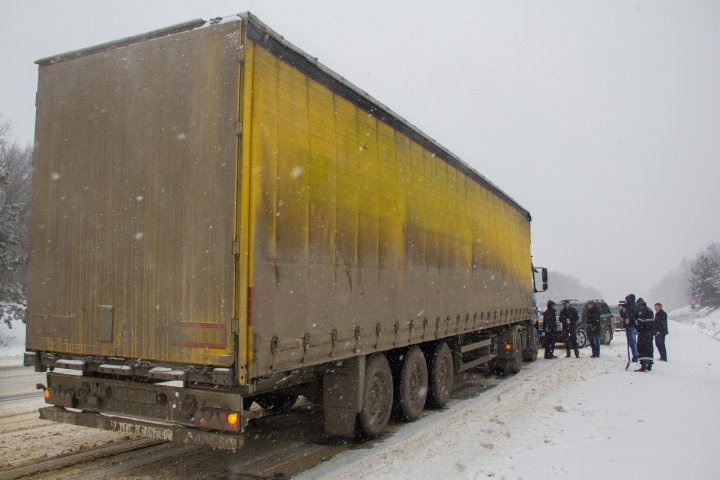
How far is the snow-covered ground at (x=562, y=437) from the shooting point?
519 cm

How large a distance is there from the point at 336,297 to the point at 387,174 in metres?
2.14

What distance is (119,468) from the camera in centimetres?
541

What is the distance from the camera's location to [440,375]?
8.66 metres

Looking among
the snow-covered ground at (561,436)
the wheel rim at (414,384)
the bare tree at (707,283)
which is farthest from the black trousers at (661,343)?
the bare tree at (707,283)

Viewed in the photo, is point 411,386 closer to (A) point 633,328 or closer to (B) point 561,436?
(B) point 561,436

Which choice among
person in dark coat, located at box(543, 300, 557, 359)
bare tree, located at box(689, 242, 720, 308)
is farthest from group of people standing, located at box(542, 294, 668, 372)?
bare tree, located at box(689, 242, 720, 308)

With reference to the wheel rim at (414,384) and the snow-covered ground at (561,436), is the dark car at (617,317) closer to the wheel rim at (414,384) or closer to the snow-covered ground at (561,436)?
the snow-covered ground at (561,436)

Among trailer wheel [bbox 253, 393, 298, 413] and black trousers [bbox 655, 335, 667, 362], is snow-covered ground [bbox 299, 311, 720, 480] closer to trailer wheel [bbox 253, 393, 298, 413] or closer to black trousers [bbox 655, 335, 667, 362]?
trailer wheel [bbox 253, 393, 298, 413]

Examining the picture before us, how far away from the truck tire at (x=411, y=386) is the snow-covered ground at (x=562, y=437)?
0.25 meters

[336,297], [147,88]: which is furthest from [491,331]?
[147,88]

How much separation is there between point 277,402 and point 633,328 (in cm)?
1013

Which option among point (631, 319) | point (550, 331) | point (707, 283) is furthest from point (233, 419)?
point (707, 283)

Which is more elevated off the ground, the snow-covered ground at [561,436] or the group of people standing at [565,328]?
the group of people standing at [565,328]

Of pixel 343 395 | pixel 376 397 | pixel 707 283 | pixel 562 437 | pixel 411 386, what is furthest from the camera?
pixel 707 283
